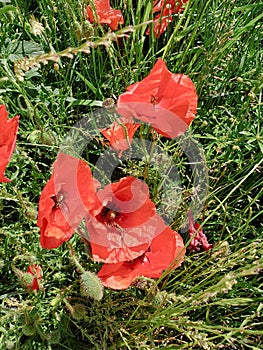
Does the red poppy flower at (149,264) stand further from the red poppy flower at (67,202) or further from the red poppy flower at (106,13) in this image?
the red poppy flower at (106,13)

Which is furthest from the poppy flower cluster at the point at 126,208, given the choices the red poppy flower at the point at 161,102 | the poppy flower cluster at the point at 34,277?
the poppy flower cluster at the point at 34,277

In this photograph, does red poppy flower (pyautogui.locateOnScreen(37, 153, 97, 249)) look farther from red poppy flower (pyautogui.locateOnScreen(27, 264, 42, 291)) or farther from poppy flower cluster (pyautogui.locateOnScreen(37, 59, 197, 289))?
red poppy flower (pyautogui.locateOnScreen(27, 264, 42, 291))

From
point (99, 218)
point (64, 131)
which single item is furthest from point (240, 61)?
point (99, 218)

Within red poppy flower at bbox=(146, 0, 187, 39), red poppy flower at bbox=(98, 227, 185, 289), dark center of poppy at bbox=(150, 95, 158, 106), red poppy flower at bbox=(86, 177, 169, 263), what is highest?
dark center of poppy at bbox=(150, 95, 158, 106)

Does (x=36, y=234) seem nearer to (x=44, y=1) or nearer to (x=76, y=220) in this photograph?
(x=76, y=220)

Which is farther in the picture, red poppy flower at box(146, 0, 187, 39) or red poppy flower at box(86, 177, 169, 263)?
red poppy flower at box(146, 0, 187, 39)

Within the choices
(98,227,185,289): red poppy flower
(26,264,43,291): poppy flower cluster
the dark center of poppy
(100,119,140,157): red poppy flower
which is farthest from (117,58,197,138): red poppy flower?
(26,264,43,291): poppy flower cluster

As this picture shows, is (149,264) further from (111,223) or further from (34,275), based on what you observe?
(34,275)
